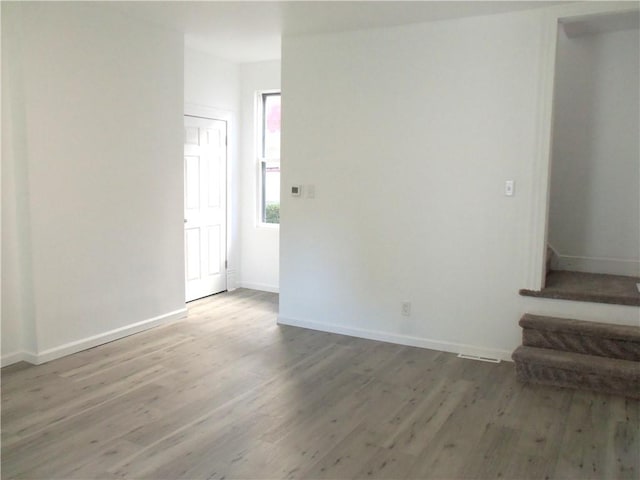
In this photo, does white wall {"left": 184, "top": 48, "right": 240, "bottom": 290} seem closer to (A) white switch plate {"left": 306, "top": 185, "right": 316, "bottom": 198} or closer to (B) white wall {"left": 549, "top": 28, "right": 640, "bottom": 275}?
(A) white switch plate {"left": 306, "top": 185, "right": 316, "bottom": 198}

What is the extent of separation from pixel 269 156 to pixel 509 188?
294 cm

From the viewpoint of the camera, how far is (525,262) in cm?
385

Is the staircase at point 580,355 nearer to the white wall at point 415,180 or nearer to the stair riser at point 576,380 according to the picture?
the stair riser at point 576,380

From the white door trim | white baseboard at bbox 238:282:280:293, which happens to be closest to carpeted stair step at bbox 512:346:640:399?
the white door trim

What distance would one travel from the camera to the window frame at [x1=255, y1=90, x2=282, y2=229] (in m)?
5.92

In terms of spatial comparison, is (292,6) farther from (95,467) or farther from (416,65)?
(95,467)

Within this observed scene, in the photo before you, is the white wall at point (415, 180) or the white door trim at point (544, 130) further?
the white wall at point (415, 180)

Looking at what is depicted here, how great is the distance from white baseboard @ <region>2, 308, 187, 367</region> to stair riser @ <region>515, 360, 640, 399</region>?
2.94m

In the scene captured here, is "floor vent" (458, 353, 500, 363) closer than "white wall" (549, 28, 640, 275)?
Yes

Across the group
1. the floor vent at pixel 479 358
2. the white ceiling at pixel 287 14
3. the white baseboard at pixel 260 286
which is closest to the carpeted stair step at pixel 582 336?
the floor vent at pixel 479 358

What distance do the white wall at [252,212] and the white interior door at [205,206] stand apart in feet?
0.95

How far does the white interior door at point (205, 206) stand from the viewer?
5.36 m

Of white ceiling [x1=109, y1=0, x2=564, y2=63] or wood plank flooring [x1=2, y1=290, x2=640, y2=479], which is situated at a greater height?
white ceiling [x1=109, y1=0, x2=564, y2=63]

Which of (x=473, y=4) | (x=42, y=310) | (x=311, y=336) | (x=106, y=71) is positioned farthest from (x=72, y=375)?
(x=473, y=4)
